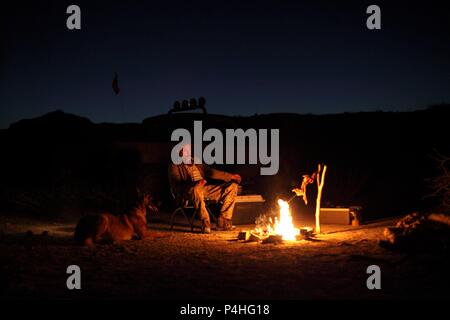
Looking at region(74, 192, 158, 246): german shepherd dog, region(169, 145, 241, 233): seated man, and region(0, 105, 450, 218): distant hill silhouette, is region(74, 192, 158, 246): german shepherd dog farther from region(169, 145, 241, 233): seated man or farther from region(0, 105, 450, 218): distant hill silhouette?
region(0, 105, 450, 218): distant hill silhouette

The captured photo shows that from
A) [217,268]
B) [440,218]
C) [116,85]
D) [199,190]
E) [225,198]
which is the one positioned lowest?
[217,268]

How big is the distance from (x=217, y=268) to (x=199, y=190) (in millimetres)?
3213

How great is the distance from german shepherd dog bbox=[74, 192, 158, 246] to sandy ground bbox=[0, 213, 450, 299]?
7.7 inches

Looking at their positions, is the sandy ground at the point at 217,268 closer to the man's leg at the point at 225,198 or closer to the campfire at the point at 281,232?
the campfire at the point at 281,232

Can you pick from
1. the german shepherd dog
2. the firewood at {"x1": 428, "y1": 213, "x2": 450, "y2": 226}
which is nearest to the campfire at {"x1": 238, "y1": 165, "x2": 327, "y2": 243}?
the german shepherd dog

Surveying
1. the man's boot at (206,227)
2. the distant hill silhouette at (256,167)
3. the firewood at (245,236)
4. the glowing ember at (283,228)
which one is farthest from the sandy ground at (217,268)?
the distant hill silhouette at (256,167)

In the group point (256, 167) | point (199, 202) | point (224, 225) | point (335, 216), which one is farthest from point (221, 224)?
point (256, 167)

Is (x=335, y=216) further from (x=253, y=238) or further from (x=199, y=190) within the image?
(x=199, y=190)

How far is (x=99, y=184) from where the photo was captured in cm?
1184

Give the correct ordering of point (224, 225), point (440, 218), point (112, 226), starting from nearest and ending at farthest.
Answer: point (440, 218), point (112, 226), point (224, 225)

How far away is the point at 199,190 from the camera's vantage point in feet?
27.4

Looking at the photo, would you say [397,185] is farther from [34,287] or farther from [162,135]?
[34,287]

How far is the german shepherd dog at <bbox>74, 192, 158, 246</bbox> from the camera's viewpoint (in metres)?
6.72

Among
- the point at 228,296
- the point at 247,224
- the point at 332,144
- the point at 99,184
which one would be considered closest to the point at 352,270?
the point at 228,296
